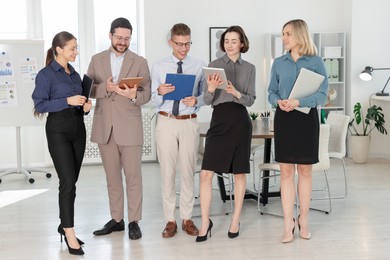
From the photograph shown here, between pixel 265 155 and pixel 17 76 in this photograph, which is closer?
pixel 265 155

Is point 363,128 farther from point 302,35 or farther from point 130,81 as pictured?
point 130,81

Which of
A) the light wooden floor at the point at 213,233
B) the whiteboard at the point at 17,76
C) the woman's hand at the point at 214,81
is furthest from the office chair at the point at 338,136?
the whiteboard at the point at 17,76

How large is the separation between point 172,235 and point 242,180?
681 mm

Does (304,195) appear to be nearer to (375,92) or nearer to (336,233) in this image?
(336,233)

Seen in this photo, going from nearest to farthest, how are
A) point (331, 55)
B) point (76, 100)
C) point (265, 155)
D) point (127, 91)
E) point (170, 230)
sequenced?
1. point (76, 100)
2. point (127, 91)
3. point (170, 230)
4. point (265, 155)
5. point (331, 55)

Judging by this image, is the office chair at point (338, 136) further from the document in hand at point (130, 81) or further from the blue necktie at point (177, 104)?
the document in hand at point (130, 81)

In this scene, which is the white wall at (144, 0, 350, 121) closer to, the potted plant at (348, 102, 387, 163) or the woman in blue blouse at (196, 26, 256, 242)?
Result: the potted plant at (348, 102, 387, 163)

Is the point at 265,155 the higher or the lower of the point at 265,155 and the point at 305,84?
the lower

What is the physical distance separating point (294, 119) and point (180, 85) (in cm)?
85

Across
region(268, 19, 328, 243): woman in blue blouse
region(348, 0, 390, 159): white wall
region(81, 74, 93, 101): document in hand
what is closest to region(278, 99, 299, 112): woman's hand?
region(268, 19, 328, 243): woman in blue blouse

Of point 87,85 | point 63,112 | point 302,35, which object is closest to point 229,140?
point 302,35

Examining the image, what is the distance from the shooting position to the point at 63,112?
4121 millimetres

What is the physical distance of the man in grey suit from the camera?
14.6ft

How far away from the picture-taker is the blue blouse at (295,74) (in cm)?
432
